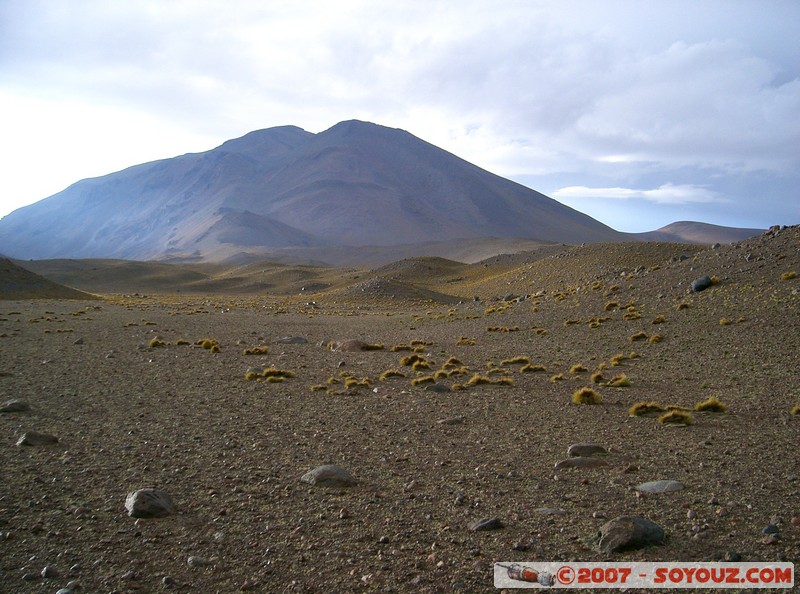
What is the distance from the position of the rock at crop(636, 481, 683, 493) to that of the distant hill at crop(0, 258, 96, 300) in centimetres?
5716

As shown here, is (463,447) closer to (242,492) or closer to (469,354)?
(242,492)

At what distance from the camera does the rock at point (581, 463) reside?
7.70 metres

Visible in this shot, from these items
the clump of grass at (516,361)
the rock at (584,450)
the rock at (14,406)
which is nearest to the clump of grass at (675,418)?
the rock at (584,450)

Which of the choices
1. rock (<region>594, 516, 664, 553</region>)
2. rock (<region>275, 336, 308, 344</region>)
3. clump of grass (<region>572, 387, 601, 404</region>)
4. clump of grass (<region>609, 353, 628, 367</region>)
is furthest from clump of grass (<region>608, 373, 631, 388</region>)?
rock (<region>275, 336, 308, 344</region>)

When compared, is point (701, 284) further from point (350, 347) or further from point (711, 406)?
point (711, 406)

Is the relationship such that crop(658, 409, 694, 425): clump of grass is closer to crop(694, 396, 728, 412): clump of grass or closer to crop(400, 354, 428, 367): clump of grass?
crop(694, 396, 728, 412): clump of grass

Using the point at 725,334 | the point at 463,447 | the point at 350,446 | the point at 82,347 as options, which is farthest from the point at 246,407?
the point at 725,334

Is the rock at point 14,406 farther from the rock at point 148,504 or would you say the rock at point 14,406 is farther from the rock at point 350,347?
the rock at point 350,347

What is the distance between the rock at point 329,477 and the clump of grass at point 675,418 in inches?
211

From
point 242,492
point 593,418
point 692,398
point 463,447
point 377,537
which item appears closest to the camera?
point 377,537

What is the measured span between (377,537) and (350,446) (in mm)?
3263

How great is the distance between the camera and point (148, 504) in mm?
6383

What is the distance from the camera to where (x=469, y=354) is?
2044 centimetres

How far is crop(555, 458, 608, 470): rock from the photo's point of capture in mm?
7699
